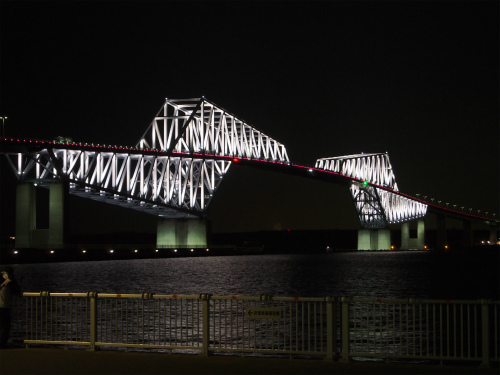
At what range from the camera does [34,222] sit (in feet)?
284

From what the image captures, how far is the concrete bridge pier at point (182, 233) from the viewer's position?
121375mm

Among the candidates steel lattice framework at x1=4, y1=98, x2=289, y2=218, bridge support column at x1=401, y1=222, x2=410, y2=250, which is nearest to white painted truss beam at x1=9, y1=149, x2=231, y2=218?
steel lattice framework at x1=4, y1=98, x2=289, y2=218

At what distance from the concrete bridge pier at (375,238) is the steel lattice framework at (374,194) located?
1.81m

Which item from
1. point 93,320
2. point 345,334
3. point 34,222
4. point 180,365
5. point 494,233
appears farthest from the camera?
point 494,233

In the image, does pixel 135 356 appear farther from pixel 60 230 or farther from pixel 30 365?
pixel 60 230

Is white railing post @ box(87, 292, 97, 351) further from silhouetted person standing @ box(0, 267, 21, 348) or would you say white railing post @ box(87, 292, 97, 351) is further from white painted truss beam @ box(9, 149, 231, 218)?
white painted truss beam @ box(9, 149, 231, 218)

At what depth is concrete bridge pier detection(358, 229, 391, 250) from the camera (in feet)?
527

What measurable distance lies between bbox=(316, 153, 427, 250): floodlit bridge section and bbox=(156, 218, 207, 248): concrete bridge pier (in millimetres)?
33259

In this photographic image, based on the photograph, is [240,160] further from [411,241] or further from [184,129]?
[411,241]

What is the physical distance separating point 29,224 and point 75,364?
75.8 meters

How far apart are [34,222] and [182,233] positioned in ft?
126

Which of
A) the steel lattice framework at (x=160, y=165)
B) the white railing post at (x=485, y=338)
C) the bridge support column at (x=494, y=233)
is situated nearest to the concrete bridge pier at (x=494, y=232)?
the bridge support column at (x=494, y=233)

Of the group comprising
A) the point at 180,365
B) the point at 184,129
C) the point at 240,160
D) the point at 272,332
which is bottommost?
the point at 180,365

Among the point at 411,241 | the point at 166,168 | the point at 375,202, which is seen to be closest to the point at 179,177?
the point at 166,168
